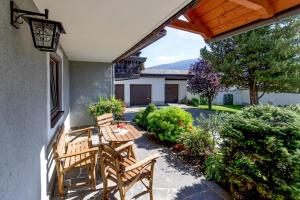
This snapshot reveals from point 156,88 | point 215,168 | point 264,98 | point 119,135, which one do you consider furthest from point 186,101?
point 215,168

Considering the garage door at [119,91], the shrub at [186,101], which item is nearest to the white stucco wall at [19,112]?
the garage door at [119,91]

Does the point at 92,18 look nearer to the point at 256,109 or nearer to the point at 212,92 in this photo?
the point at 256,109

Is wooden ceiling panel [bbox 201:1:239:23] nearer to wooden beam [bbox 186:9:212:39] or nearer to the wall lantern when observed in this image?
wooden beam [bbox 186:9:212:39]

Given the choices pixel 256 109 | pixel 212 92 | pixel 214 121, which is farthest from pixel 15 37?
pixel 212 92

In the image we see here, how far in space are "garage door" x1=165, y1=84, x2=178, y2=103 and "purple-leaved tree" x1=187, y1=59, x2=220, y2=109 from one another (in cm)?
439

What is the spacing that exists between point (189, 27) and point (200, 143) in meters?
2.74

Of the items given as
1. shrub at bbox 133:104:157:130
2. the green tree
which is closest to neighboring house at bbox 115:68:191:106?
the green tree

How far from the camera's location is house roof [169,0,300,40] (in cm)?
215

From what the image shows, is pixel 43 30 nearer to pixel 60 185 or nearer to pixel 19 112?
pixel 19 112

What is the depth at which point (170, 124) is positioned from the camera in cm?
577

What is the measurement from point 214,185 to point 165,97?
53.9ft

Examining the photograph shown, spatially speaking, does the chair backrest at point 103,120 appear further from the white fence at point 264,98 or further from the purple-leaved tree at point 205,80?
the white fence at point 264,98

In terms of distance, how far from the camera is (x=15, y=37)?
64.8 inches

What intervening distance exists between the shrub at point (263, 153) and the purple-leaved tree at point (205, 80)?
1214 cm
